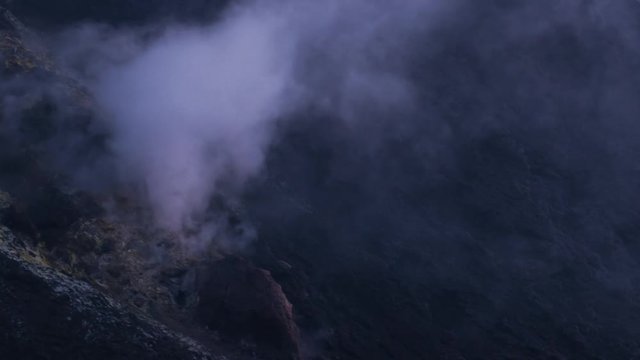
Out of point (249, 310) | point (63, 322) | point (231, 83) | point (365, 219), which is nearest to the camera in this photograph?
point (63, 322)

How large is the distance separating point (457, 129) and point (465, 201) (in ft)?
12.3

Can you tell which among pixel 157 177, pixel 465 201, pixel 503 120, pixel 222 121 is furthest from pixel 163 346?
pixel 503 120

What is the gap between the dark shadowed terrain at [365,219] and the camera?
17156mm

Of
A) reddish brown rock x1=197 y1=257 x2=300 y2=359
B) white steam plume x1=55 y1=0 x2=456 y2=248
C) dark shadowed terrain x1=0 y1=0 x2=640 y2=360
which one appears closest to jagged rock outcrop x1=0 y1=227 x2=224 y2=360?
dark shadowed terrain x1=0 y1=0 x2=640 y2=360

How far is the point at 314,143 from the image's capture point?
81.3ft

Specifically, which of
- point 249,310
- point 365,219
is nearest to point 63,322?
point 249,310

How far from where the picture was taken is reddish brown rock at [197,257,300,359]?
17375mm

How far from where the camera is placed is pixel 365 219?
22.6m

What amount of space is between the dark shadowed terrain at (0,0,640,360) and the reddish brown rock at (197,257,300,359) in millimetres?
48

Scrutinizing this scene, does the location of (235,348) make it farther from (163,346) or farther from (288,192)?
(288,192)

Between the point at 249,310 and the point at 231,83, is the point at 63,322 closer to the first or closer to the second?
the point at 249,310

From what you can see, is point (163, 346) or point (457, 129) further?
point (457, 129)

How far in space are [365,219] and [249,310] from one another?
19.9ft

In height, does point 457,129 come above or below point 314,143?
above
